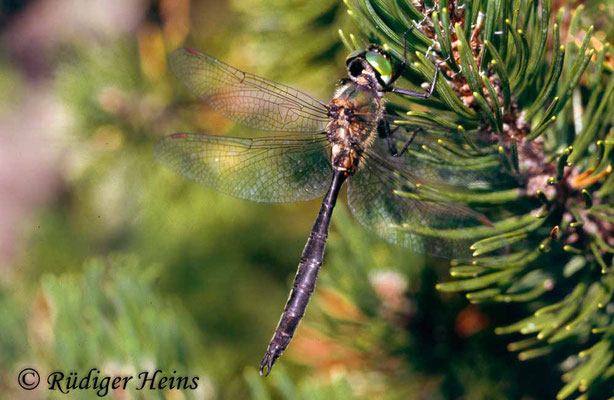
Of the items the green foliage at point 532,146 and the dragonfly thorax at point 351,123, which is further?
the dragonfly thorax at point 351,123

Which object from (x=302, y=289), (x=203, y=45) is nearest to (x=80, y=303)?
(x=302, y=289)

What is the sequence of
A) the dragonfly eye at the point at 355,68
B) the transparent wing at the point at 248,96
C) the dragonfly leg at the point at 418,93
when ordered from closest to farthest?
the dragonfly leg at the point at 418,93, the dragonfly eye at the point at 355,68, the transparent wing at the point at 248,96

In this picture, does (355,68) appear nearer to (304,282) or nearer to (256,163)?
(256,163)

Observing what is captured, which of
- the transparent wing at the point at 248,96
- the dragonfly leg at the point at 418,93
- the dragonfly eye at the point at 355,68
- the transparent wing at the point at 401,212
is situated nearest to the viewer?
the dragonfly leg at the point at 418,93

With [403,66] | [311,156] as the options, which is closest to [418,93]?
[403,66]

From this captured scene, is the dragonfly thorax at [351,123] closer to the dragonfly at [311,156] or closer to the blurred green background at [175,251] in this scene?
the dragonfly at [311,156]

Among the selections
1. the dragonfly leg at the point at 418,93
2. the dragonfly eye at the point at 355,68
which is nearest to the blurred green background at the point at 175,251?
the dragonfly eye at the point at 355,68

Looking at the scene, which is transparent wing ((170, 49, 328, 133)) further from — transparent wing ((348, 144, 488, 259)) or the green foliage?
the green foliage
